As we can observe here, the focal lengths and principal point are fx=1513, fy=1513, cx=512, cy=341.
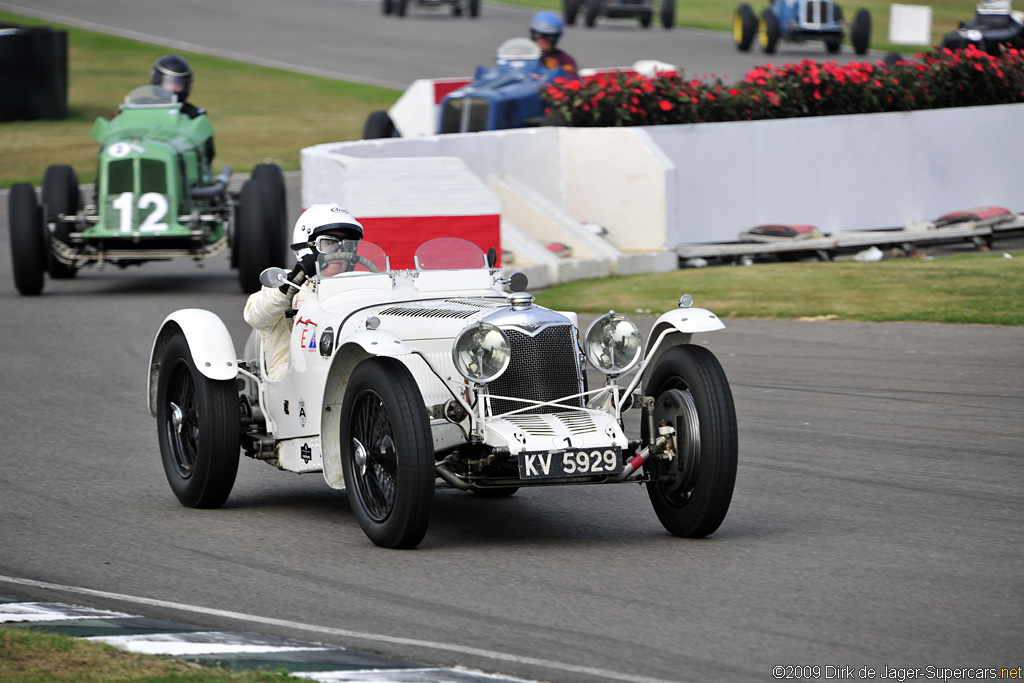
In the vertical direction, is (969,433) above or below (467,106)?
below

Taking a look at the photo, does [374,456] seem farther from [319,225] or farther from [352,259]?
[319,225]

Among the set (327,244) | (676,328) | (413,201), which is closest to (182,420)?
(327,244)

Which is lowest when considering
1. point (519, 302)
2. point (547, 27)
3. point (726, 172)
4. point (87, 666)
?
point (87, 666)

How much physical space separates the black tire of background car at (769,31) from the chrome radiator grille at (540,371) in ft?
118

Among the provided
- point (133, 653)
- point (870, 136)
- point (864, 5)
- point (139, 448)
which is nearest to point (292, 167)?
point (870, 136)

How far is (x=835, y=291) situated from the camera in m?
14.8

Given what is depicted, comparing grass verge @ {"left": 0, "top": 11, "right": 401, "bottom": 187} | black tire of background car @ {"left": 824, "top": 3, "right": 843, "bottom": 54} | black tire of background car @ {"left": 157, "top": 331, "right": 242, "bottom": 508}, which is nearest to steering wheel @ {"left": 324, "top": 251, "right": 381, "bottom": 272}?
black tire of background car @ {"left": 157, "top": 331, "right": 242, "bottom": 508}

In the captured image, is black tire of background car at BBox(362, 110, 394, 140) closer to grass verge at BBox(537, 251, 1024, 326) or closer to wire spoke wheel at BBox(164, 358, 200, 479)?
grass verge at BBox(537, 251, 1024, 326)

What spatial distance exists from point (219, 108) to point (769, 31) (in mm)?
14997

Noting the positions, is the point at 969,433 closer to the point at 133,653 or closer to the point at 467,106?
the point at 133,653

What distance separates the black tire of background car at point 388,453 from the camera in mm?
6281

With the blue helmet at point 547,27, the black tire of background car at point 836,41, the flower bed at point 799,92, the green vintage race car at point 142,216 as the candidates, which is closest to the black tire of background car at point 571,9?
the black tire of background car at point 836,41

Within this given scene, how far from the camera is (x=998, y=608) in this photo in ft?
18.6

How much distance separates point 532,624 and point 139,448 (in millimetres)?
4320
